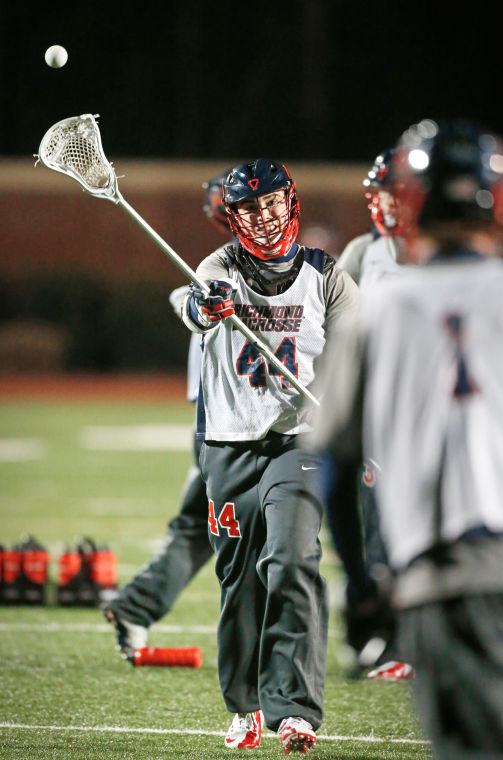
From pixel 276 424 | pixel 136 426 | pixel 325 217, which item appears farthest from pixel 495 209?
pixel 325 217

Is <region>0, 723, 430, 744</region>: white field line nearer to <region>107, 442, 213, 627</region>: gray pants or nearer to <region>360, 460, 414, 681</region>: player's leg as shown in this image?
<region>360, 460, 414, 681</region>: player's leg

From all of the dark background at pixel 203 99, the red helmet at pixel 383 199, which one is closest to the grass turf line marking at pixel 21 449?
the red helmet at pixel 383 199

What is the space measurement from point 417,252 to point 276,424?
6.73ft

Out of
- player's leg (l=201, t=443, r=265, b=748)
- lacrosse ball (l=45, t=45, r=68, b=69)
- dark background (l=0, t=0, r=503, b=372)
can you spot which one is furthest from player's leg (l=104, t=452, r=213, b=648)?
dark background (l=0, t=0, r=503, b=372)

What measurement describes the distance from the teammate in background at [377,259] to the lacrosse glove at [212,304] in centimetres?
115

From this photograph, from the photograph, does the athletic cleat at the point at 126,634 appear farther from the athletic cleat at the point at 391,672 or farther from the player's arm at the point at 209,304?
the player's arm at the point at 209,304

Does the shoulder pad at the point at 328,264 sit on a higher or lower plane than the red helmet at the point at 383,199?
lower

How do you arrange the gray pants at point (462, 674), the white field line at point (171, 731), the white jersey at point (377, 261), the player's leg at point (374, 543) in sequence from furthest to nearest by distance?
the white jersey at point (377, 261) → the player's leg at point (374, 543) → the white field line at point (171, 731) → the gray pants at point (462, 674)

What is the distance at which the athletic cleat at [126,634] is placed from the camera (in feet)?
20.3

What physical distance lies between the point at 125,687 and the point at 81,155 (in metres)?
2.53

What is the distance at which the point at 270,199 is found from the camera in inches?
187

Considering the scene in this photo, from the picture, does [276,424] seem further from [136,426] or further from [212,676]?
[136,426]

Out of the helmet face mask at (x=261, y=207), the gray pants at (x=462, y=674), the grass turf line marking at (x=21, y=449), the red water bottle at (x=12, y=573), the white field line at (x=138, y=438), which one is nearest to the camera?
the gray pants at (x=462, y=674)

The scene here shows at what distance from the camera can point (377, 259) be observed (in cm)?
595
